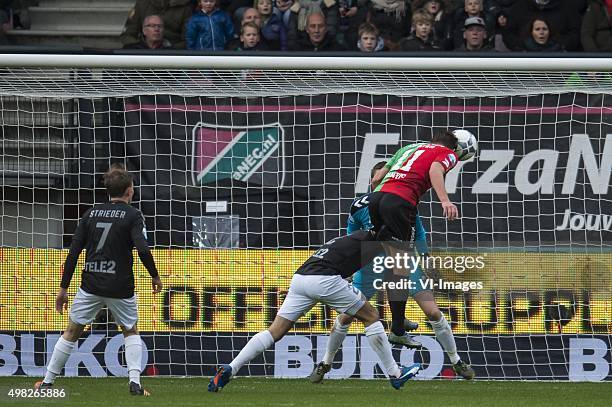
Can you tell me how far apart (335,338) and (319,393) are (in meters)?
0.65

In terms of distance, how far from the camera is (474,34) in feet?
46.4

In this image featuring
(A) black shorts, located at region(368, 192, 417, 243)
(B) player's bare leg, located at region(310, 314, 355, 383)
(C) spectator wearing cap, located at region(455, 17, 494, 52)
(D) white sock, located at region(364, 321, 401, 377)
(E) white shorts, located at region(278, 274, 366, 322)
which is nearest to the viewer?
(E) white shorts, located at region(278, 274, 366, 322)

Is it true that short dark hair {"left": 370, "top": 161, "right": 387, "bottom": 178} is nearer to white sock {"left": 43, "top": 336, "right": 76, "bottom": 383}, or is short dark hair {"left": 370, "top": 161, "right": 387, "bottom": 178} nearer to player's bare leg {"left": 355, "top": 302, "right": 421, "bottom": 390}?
player's bare leg {"left": 355, "top": 302, "right": 421, "bottom": 390}

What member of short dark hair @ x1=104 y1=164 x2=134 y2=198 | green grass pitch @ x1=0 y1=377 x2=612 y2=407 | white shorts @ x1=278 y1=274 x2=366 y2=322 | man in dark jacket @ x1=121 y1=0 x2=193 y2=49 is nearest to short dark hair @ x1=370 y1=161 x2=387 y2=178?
white shorts @ x1=278 y1=274 x2=366 y2=322

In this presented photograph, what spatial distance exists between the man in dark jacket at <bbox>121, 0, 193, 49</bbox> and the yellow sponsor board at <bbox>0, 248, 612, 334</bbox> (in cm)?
432

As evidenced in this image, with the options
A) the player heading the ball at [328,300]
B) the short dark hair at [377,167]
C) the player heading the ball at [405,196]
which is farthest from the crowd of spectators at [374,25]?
the player heading the ball at [328,300]

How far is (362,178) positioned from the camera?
12055 millimetres

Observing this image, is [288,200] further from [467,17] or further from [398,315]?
[467,17]

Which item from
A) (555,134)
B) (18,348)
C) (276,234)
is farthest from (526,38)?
(18,348)

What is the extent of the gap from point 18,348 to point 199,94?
3.07 m

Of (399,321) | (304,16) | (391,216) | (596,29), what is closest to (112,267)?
(391,216)

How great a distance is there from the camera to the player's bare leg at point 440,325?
10.4 m

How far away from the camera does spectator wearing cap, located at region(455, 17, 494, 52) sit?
14141 mm

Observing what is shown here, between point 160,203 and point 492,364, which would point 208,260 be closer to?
point 160,203
